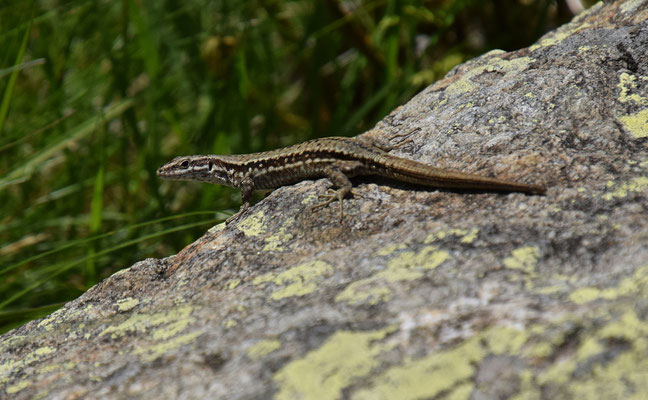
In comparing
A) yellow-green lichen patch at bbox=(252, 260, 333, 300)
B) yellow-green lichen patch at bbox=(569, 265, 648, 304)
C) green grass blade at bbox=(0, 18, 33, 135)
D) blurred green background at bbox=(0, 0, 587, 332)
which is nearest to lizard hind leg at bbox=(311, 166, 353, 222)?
yellow-green lichen patch at bbox=(252, 260, 333, 300)

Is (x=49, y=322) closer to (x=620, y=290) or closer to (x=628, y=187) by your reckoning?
(x=620, y=290)

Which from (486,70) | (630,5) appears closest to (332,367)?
(486,70)

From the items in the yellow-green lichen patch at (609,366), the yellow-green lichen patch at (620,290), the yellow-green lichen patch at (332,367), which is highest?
the yellow-green lichen patch at (332,367)

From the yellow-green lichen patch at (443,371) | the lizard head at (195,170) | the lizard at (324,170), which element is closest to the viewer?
the yellow-green lichen patch at (443,371)

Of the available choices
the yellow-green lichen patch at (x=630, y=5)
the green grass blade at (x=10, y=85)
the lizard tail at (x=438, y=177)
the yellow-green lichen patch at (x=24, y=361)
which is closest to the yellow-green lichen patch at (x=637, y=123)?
the lizard tail at (x=438, y=177)

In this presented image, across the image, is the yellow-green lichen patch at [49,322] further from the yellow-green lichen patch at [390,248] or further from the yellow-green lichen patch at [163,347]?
the yellow-green lichen patch at [390,248]

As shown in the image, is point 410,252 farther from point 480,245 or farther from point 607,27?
point 607,27

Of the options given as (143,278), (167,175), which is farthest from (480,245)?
(167,175)
